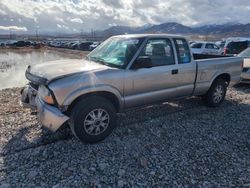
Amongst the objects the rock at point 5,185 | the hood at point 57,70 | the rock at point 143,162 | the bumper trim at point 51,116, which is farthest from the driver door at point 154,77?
the rock at point 5,185

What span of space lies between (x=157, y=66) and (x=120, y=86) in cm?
98

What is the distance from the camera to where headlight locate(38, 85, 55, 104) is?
13.1 feet

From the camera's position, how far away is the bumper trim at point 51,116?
3.92 metres

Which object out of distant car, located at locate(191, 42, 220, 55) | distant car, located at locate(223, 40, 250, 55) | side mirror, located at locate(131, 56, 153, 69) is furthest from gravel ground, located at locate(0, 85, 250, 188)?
distant car, located at locate(191, 42, 220, 55)

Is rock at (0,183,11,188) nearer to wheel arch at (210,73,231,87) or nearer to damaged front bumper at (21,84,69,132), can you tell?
damaged front bumper at (21,84,69,132)

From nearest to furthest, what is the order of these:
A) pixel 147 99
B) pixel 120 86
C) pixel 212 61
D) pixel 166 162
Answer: pixel 166 162, pixel 120 86, pixel 147 99, pixel 212 61

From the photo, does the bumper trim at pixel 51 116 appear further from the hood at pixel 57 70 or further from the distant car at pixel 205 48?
the distant car at pixel 205 48

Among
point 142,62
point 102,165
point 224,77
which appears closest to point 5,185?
point 102,165

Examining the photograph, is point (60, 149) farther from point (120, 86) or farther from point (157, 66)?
point (157, 66)

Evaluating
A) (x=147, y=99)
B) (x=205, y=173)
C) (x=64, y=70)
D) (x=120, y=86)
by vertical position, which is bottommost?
(x=205, y=173)

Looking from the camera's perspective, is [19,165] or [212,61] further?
[212,61]

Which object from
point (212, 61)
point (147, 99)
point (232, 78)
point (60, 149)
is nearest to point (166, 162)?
point (147, 99)

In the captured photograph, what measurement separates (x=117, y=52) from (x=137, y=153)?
1979 mm

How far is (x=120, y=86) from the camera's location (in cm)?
445
